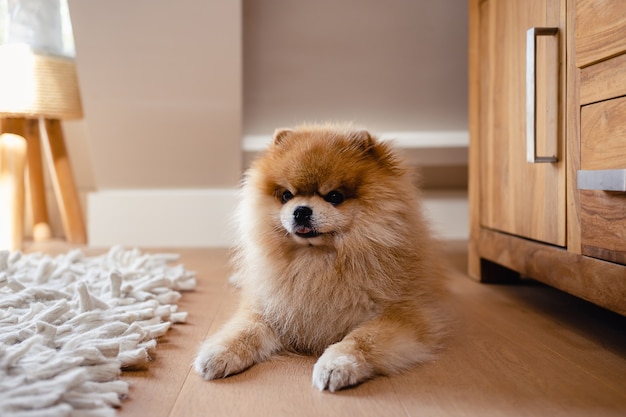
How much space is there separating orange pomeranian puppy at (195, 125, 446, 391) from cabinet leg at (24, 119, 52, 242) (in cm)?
184

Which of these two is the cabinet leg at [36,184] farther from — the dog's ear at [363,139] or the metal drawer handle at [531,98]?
the metal drawer handle at [531,98]

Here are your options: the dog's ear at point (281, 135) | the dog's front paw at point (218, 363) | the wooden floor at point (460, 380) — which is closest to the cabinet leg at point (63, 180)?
the wooden floor at point (460, 380)

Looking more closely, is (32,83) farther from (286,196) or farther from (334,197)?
(334,197)

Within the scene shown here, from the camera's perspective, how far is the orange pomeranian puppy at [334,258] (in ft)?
3.85

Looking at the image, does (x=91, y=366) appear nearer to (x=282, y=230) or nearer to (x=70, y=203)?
(x=282, y=230)

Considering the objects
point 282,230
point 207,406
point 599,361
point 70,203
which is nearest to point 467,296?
point 599,361

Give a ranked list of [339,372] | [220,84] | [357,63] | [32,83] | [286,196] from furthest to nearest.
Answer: [357,63] < [220,84] < [32,83] < [286,196] < [339,372]

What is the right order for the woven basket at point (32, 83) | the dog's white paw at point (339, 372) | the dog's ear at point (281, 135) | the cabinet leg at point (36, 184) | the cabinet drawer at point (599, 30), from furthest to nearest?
the cabinet leg at point (36, 184), the woven basket at point (32, 83), the dog's ear at point (281, 135), the cabinet drawer at point (599, 30), the dog's white paw at point (339, 372)

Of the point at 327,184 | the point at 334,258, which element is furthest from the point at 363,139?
the point at 334,258

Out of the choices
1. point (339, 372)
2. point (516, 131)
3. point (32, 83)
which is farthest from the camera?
point (32, 83)

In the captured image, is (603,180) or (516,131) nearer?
(603,180)

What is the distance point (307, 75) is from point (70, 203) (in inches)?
50.6

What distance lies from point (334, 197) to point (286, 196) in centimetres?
12

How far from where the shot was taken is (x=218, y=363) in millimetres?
1051
